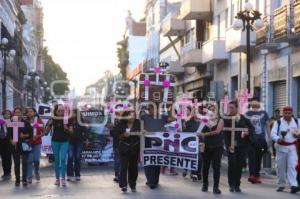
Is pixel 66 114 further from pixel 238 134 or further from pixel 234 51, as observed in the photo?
pixel 234 51

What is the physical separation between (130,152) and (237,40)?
1810cm

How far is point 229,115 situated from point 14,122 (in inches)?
174

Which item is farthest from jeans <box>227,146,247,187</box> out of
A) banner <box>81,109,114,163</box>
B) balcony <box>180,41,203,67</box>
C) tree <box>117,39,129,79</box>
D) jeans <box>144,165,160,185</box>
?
tree <box>117,39,129,79</box>

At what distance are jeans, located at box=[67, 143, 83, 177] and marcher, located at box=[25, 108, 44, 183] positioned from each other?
2.14 ft

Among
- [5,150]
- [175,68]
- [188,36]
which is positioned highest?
[188,36]

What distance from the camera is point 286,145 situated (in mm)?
14312

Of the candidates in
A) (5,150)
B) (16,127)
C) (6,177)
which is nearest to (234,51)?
(5,150)

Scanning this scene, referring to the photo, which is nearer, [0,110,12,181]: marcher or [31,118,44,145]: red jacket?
[31,118,44,145]: red jacket

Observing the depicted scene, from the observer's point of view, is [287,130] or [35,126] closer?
[287,130]

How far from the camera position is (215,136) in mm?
13703

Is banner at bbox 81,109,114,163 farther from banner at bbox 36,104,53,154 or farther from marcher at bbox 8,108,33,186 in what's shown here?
marcher at bbox 8,108,33,186

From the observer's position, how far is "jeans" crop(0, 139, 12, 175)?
17672 millimetres

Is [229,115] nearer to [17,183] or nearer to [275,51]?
[17,183]

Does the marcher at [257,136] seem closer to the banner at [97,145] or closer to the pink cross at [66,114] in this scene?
the pink cross at [66,114]
